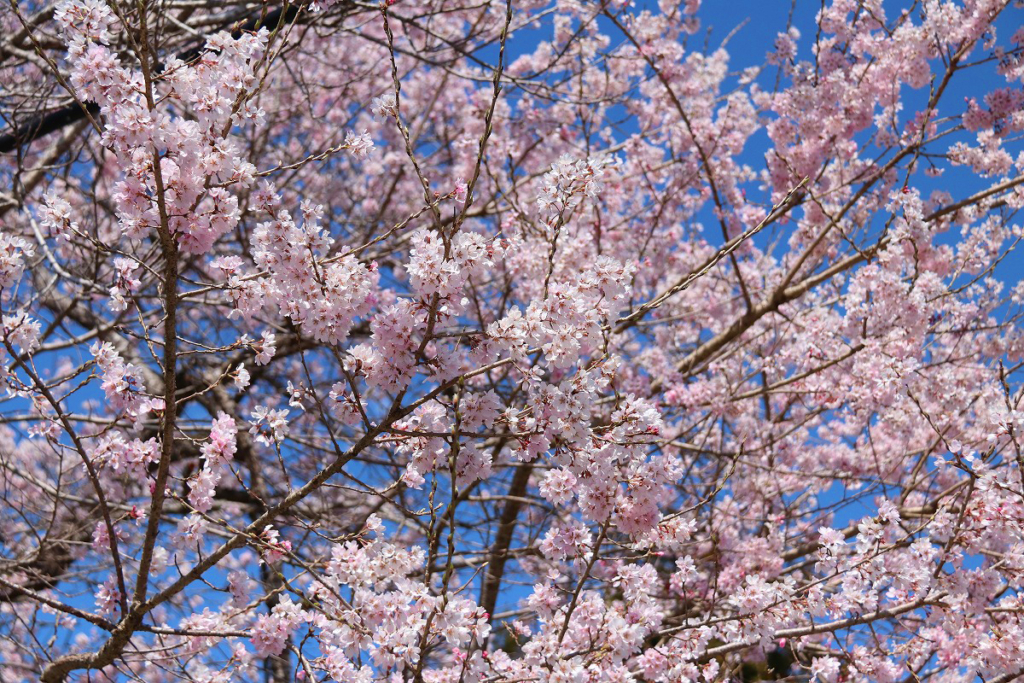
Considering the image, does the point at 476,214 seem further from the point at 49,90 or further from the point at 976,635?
the point at 976,635

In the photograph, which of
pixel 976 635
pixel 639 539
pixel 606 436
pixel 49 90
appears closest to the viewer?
pixel 606 436

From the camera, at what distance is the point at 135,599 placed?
284cm

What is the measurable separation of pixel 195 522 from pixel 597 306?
1782mm

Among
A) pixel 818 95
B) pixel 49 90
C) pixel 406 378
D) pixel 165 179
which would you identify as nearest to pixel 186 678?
pixel 406 378

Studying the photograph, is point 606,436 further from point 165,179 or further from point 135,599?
point 135,599

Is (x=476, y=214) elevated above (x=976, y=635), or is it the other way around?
(x=476, y=214)

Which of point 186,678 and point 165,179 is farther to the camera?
point 186,678

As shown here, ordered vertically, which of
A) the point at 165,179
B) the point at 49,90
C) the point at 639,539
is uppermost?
the point at 49,90

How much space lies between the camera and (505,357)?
2533 mm

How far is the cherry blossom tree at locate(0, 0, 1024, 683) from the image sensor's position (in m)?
2.33

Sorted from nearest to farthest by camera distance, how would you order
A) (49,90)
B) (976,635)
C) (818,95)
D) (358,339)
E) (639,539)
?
(639,539) → (976,635) → (49,90) → (818,95) → (358,339)

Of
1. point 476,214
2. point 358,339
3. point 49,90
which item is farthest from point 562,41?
point 49,90

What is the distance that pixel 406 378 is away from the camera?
2369 mm

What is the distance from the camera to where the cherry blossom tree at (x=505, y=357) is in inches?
91.7
